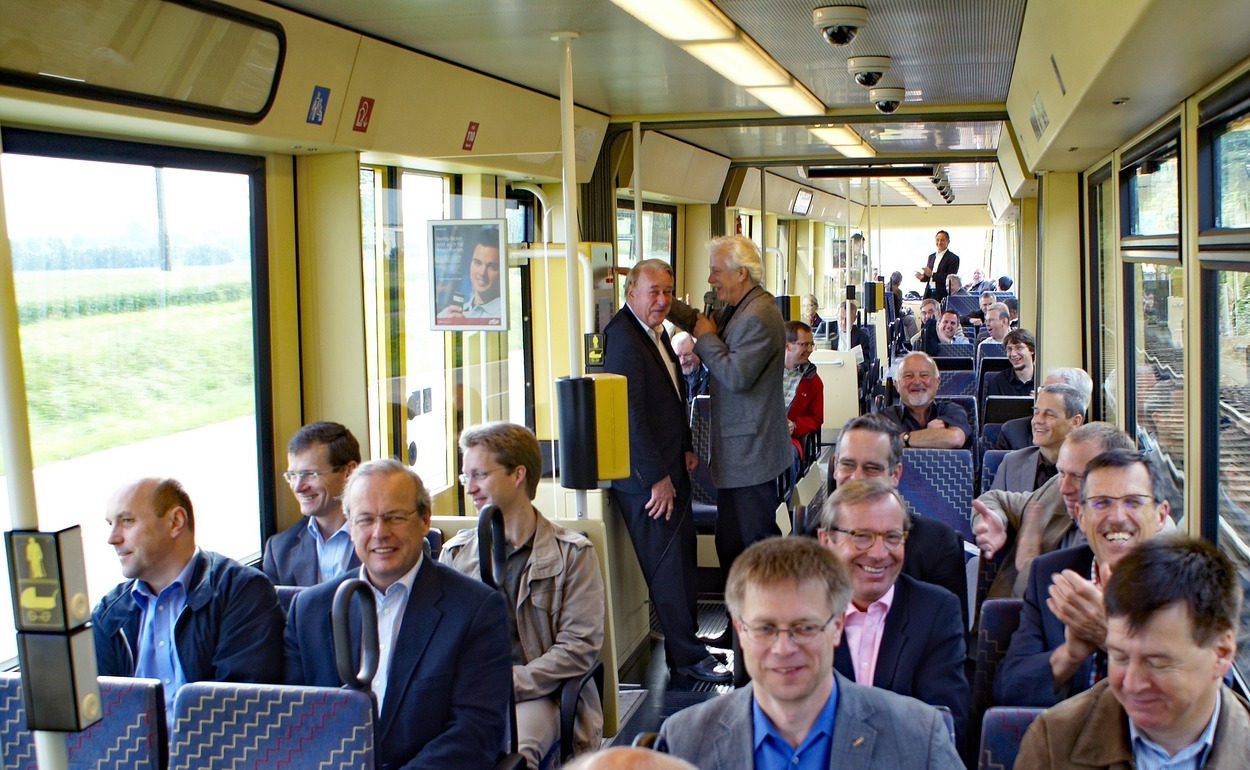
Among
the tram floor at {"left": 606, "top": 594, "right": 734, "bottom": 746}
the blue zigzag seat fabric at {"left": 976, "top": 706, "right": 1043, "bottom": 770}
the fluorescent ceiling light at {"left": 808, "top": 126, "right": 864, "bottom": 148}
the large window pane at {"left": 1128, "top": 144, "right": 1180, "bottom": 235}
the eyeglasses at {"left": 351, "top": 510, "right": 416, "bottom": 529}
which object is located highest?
the fluorescent ceiling light at {"left": 808, "top": 126, "right": 864, "bottom": 148}

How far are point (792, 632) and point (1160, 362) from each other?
324 centimetres

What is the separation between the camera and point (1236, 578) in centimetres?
220

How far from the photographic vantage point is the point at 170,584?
315 cm

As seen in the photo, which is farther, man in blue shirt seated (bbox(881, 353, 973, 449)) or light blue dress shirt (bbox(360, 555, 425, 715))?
man in blue shirt seated (bbox(881, 353, 973, 449))

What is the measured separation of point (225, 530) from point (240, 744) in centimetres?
227

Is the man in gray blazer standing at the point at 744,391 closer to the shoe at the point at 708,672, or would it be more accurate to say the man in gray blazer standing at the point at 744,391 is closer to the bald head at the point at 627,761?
the shoe at the point at 708,672

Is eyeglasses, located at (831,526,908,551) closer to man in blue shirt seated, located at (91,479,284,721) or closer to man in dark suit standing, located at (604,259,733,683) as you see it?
man in blue shirt seated, located at (91,479,284,721)

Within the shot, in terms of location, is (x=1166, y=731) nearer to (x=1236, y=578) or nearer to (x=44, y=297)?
(x=1236, y=578)

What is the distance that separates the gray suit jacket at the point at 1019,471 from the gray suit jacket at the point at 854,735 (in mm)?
2645

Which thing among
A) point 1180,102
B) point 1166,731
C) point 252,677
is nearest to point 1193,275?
point 1180,102

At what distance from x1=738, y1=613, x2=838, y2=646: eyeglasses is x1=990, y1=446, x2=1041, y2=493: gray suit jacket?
2701 mm

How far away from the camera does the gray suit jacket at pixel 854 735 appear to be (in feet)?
6.95

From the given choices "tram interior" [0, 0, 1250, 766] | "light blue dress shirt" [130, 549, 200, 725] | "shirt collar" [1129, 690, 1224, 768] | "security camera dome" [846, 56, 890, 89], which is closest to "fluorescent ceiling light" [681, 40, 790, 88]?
"tram interior" [0, 0, 1250, 766]

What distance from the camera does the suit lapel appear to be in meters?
2.84
